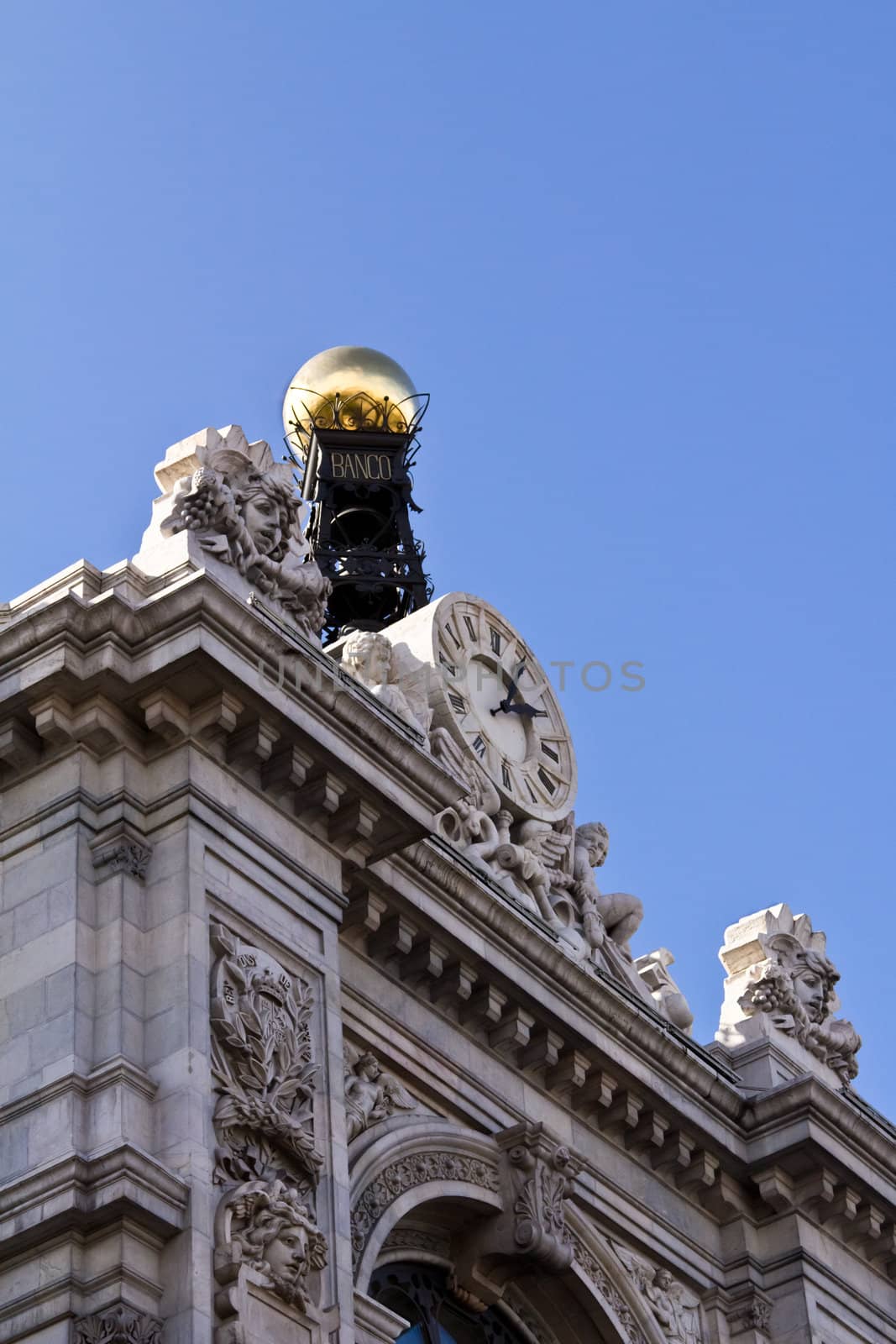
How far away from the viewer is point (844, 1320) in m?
31.9

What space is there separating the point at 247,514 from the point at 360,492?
12.3 m

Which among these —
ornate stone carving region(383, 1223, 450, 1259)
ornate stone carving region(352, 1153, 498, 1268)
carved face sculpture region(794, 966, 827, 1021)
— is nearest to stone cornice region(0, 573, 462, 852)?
ornate stone carving region(352, 1153, 498, 1268)

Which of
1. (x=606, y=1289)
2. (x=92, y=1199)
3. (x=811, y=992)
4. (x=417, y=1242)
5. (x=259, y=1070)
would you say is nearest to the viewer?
(x=92, y=1199)

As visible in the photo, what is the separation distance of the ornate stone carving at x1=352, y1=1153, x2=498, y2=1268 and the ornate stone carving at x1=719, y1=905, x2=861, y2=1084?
19.0 ft

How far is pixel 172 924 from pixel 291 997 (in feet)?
4.59

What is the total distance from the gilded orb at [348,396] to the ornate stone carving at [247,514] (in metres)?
12.2

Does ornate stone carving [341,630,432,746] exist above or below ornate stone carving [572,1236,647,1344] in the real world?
above

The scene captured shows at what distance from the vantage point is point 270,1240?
77.3 feet

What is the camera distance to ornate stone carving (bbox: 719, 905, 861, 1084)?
3388cm

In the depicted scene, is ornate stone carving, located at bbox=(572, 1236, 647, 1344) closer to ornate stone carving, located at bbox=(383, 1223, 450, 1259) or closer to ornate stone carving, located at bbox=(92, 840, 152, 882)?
ornate stone carving, located at bbox=(383, 1223, 450, 1259)

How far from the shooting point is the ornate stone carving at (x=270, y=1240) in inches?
914

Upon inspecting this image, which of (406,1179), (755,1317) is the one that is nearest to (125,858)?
(406,1179)

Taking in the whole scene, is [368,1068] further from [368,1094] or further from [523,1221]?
[523,1221]

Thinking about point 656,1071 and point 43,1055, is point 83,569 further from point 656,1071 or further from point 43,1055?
point 656,1071
